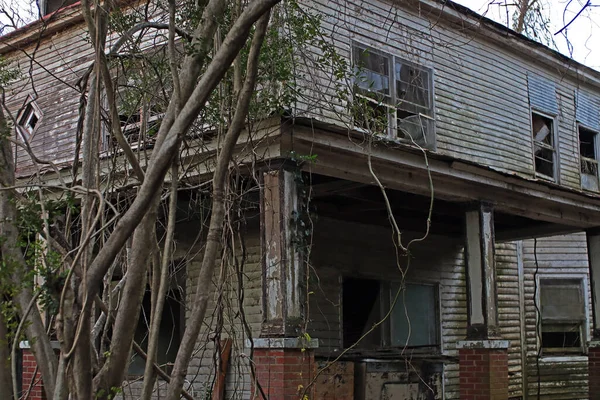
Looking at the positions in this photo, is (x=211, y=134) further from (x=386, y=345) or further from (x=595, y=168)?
(x=595, y=168)

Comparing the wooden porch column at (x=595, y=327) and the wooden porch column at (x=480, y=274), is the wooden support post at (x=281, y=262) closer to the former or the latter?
the wooden porch column at (x=480, y=274)

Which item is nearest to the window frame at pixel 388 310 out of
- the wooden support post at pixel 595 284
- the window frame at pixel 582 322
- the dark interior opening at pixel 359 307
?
the dark interior opening at pixel 359 307

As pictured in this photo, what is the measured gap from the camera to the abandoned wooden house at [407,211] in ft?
28.6

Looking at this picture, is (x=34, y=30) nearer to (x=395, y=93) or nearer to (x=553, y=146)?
(x=395, y=93)

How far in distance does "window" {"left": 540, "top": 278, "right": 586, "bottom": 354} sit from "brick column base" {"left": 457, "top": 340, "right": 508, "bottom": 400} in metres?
6.22

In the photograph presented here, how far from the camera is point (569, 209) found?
42.9 ft

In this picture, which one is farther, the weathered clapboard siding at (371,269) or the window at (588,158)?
the window at (588,158)

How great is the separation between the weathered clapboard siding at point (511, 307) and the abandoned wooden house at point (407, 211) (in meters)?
0.04

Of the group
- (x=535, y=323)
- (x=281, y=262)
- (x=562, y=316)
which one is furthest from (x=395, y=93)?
(x=562, y=316)

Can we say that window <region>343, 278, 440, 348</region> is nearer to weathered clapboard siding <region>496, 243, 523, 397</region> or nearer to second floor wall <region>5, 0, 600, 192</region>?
weathered clapboard siding <region>496, 243, 523, 397</region>

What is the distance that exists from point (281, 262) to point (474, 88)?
25.1 ft

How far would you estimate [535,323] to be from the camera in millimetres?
16781

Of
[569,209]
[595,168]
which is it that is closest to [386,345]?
[569,209]

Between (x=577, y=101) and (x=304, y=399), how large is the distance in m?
12.5
